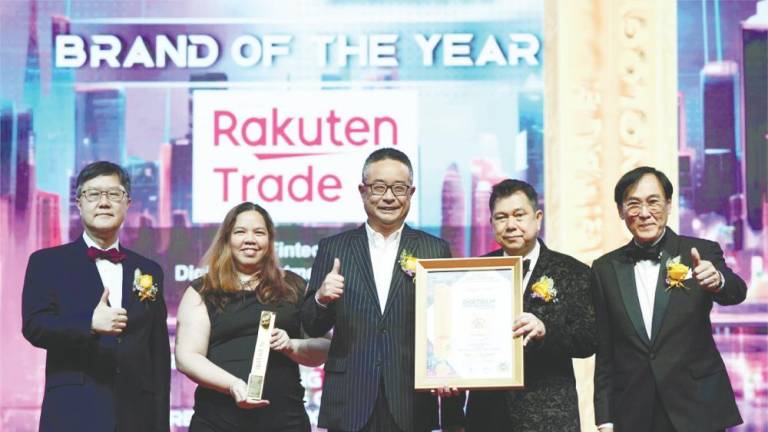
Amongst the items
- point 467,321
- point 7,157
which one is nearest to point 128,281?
point 467,321

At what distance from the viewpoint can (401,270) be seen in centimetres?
368

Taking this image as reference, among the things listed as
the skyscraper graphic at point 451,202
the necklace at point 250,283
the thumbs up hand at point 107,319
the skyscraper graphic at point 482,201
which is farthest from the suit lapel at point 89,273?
the skyscraper graphic at point 482,201

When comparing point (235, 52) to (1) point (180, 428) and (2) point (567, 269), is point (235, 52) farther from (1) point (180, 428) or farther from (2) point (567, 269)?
(2) point (567, 269)

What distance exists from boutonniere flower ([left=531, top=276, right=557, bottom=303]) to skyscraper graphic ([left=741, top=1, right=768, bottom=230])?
94.7 inches

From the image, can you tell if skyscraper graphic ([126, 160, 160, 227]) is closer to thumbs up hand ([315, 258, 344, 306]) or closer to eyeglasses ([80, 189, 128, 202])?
eyeglasses ([80, 189, 128, 202])

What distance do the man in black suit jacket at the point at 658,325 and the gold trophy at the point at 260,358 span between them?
3.66 feet

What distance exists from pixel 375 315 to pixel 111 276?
0.94 meters

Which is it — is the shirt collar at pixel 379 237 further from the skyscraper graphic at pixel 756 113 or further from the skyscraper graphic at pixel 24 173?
the skyscraper graphic at pixel 756 113

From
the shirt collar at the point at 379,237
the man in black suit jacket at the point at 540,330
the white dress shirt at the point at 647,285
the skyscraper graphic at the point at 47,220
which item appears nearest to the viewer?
the man in black suit jacket at the point at 540,330

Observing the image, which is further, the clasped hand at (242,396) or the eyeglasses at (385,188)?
the eyeglasses at (385,188)

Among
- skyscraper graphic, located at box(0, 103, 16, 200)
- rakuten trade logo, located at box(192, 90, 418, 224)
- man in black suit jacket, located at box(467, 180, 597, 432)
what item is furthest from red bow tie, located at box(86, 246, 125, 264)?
skyscraper graphic, located at box(0, 103, 16, 200)

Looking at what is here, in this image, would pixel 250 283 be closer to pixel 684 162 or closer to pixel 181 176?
pixel 181 176

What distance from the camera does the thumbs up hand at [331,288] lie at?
3.50 m

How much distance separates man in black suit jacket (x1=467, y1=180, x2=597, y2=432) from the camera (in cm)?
354
